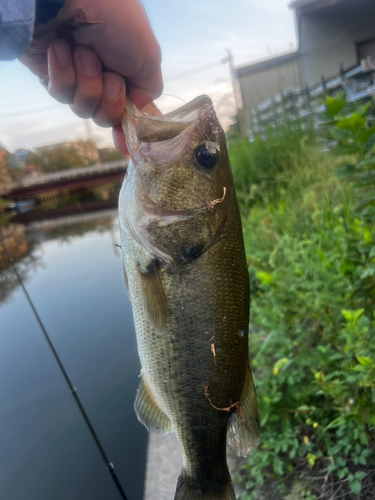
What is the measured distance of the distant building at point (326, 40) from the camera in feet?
27.3

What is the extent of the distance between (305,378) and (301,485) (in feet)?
1.88

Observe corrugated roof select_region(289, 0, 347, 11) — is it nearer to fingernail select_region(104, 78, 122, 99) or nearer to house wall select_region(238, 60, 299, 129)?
house wall select_region(238, 60, 299, 129)

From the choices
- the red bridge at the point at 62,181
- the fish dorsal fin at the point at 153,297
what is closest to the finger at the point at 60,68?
the fish dorsal fin at the point at 153,297

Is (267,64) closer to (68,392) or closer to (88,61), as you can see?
(68,392)

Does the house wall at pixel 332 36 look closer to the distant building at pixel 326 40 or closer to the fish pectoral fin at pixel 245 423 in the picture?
the distant building at pixel 326 40

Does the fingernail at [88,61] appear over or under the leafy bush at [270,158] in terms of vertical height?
over

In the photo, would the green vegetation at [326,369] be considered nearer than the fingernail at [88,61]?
No

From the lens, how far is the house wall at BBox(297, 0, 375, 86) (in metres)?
8.37

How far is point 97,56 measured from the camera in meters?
1.16

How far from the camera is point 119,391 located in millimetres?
3150

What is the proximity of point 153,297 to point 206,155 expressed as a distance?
524mm

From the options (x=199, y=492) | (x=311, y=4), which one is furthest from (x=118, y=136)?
(x=311, y=4)

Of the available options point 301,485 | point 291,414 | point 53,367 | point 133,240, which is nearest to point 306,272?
point 291,414

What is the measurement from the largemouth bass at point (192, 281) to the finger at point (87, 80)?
4.7 inches
